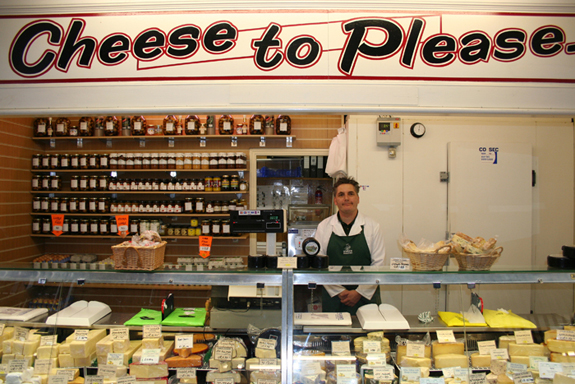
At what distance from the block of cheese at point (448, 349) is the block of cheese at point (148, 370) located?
1.54 m

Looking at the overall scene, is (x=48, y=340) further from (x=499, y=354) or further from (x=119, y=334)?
(x=499, y=354)

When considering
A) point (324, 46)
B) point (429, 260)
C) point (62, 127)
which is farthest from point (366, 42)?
point (62, 127)

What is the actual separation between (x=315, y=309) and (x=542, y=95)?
209 centimetres

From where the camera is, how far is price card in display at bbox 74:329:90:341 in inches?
81.5

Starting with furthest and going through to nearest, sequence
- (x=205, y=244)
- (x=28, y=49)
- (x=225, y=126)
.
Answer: (x=225, y=126)
(x=28, y=49)
(x=205, y=244)

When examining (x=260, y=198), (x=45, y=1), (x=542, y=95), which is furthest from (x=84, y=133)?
(x=542, y=95)

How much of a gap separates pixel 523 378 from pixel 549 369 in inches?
6.6

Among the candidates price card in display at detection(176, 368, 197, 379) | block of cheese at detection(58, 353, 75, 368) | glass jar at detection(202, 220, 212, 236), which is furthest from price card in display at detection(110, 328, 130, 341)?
glass jar at detection(202, 220, 212, 236)

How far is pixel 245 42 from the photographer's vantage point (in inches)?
93.2

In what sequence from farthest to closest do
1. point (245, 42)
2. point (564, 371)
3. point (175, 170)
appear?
point (175, 170)
point (245, 42)
point (564, 371)

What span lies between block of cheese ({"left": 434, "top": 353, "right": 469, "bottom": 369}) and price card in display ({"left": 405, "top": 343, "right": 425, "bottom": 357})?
0.09m

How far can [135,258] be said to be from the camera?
2066 millimetres

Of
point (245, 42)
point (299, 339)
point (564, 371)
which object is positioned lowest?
point (564, 371)

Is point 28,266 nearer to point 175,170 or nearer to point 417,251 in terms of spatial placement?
point 417,251
